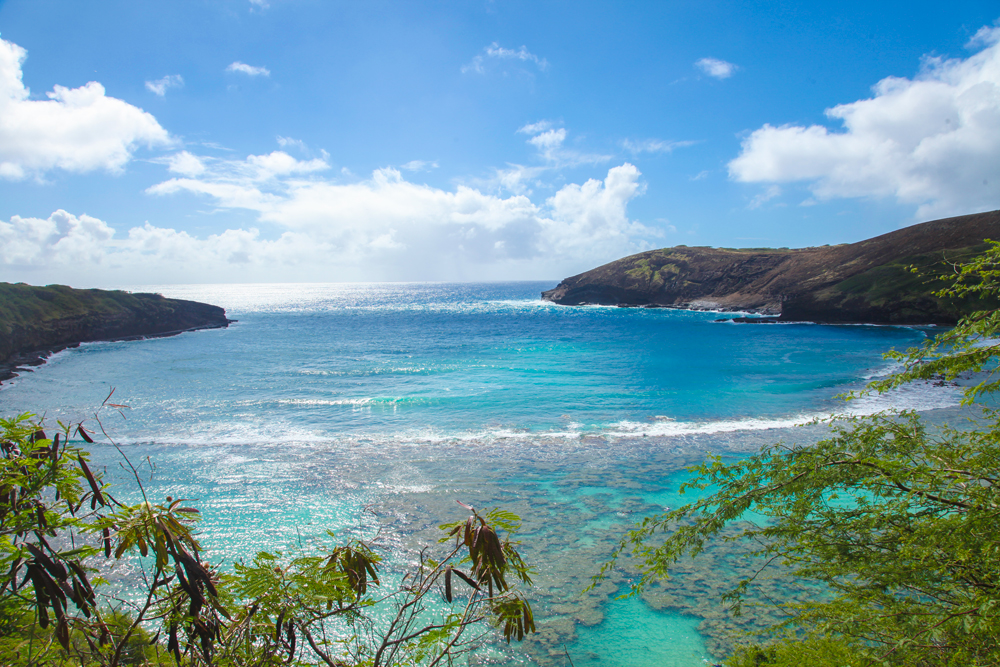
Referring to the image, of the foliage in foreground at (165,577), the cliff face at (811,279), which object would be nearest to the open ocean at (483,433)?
the foliage in foreground at (165,577)

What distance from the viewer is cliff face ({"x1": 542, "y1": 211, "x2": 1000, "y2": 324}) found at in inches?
2771

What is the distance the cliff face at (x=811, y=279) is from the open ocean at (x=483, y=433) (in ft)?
67.5

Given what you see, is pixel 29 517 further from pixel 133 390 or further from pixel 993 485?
pixel 133 390

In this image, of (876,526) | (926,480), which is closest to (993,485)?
(926,480)

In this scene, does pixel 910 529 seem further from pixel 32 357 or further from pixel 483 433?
pixel 32 357

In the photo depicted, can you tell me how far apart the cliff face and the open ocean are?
20.6 meters

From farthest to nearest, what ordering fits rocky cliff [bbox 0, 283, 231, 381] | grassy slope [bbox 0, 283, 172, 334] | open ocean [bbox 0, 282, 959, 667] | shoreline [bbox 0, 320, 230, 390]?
grassy slope [bbox 0, 283, 172, 334] < rocky cliff [bbox 0, 283, 231, 381] < shoreline [bbox 0, 320, 230, 390] < open ocean [bbox 0, 282, 959, 667]

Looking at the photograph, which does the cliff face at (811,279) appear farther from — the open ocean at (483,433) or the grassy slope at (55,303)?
the grassy slope at (55,303)

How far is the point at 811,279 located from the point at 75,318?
128101mm

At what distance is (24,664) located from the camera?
11.8 feet

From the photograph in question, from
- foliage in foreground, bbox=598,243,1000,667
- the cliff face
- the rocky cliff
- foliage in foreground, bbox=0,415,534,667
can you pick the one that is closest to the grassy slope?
the rocky cliff

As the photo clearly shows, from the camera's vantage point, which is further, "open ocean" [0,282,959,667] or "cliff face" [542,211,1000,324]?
"cliff face" [542,211,1000,324]

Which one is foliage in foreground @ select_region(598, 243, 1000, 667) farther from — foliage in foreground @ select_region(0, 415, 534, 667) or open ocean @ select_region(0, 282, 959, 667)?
open ocean @ select_region(0, 282, 959, 667)

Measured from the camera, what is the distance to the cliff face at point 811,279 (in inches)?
2771
